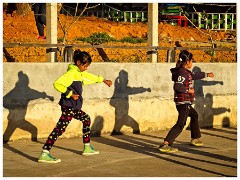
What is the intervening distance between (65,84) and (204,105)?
4.94m

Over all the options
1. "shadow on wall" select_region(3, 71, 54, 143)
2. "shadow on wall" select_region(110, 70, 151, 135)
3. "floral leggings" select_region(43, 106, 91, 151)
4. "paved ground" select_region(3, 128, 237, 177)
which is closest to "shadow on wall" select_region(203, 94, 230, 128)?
"paved ground" select_region(3, 128, 237, 177)

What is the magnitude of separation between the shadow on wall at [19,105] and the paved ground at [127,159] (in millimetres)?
219

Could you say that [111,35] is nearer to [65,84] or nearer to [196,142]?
[196,142]

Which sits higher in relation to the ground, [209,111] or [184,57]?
[184,57]

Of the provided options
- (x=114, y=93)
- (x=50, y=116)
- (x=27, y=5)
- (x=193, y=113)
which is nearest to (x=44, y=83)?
(x=50, y=116)

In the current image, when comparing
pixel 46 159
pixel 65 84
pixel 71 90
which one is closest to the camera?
pixel 46 159

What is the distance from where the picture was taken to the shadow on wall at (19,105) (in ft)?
40.2

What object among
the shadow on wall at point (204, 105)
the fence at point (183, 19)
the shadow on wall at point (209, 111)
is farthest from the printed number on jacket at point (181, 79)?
the fence at point (183, 19)

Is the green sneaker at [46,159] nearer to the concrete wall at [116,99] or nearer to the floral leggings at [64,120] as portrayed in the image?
the floral leggings at [64,120]

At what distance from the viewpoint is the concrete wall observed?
12383 mm

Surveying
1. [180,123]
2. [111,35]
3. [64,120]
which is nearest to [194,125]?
[180,123]

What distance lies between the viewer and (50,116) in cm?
1274

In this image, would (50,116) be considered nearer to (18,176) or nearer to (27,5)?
(18,176)

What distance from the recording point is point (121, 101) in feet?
45.0
